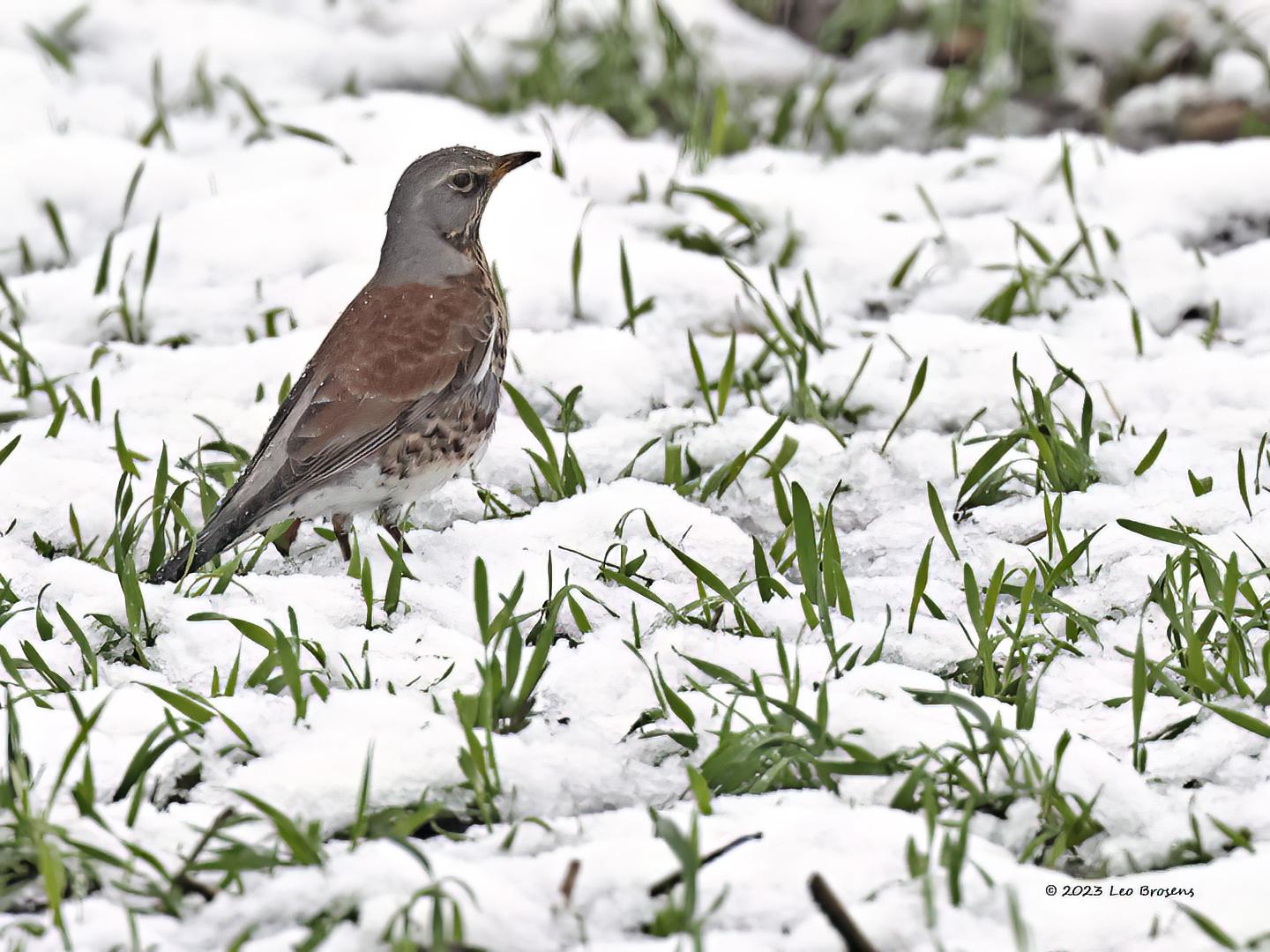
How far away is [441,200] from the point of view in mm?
4527

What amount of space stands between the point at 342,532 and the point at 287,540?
0.60 feet

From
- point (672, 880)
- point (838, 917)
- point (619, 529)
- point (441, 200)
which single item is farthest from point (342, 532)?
point (838, 917)

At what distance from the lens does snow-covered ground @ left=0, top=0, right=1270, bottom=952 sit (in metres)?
2.44

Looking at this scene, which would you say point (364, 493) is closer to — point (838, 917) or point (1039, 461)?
point (1039, 461)

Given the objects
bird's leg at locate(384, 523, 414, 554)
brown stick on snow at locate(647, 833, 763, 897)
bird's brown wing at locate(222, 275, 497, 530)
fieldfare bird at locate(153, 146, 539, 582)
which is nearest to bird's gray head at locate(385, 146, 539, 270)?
fieldfare bird at locate(153, 146, 539, 582)

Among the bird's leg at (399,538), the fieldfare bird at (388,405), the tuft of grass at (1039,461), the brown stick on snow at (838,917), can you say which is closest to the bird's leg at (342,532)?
the fieldfare bird at (388,405)

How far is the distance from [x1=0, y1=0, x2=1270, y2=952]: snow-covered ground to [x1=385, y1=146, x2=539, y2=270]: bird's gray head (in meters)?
0.61

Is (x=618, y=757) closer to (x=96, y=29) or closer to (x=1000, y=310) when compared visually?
(x=1000, y=310)

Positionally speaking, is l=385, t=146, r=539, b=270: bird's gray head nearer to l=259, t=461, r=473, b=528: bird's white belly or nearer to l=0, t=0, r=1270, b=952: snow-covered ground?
l=0, t=0, r=1270, b=952: snow-covered ground

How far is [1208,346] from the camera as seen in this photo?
4828mm

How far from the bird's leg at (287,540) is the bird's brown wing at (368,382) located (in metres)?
0.21

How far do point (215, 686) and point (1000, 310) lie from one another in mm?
3143

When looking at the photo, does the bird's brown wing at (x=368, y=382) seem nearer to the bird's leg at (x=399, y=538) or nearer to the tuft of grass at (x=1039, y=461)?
the bird's leg at (x=399, y=538)

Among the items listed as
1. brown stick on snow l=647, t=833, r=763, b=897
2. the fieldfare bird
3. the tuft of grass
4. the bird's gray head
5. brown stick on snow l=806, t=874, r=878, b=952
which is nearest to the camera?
brown stick on snow l=806, t=874, r=878, b=952
